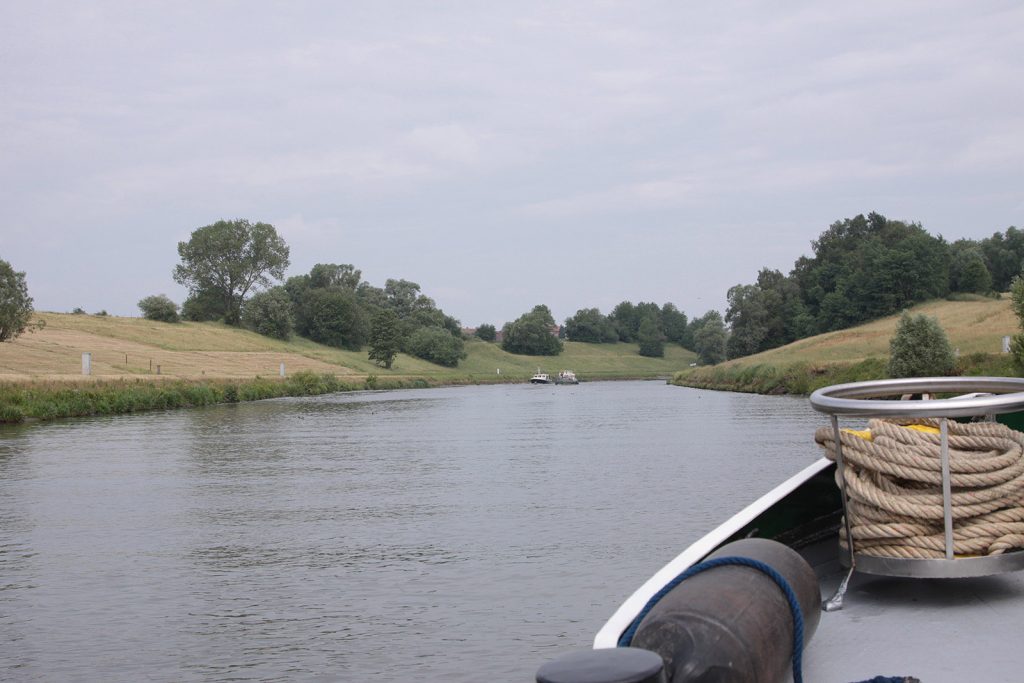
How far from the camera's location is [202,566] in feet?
34.9

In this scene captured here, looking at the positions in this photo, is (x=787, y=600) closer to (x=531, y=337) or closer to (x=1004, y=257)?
(x=1004, y=257)

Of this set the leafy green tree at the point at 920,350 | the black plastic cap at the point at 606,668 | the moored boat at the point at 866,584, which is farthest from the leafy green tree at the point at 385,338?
the black plastic cap at the point at 606,668

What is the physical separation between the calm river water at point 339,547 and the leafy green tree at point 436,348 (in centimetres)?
9869

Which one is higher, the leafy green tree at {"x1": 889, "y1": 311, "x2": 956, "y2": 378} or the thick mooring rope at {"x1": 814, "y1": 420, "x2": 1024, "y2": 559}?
the leafy green tree at {"x1": 889, "y1": 311, "x2": 956, "y2": 378}

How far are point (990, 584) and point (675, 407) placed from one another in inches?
1524

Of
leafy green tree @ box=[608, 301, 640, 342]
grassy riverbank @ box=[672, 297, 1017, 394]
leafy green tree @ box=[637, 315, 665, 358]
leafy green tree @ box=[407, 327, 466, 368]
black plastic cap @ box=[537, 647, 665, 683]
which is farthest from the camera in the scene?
leafy green tree @ box=[608, 301, 640, 342]

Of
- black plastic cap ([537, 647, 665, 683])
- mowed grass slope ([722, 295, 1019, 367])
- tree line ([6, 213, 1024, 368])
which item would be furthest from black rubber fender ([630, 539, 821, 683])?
tree line ([6, 213, 1024, 368])

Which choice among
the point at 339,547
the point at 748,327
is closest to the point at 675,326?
the point at 748,327

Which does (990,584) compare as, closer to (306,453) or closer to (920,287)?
(306,453)

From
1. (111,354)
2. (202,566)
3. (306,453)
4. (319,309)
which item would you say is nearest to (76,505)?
(202,566)

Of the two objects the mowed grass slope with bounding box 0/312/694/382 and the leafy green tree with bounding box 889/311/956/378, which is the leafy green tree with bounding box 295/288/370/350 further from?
the leafy green tree with bounding box 889/311/956/378

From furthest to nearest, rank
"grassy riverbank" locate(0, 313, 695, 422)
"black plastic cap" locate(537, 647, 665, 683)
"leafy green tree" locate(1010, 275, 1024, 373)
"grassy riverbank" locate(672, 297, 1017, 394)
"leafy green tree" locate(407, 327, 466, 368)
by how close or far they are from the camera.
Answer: "leafy green tree" locate(407, 327, 466, 368)
"grassy riverbank" locate(672, 297, 1017, 394)
"grassy riverbank" locate(0, 313, 695, 422)
"leafy green tree" locate(1010, 275, 1024, 373)
"black plastic cap" locate(537, 647, 665, 683)

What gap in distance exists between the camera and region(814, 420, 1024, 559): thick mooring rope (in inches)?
164

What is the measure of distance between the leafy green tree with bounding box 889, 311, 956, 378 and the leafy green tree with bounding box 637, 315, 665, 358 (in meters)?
123
